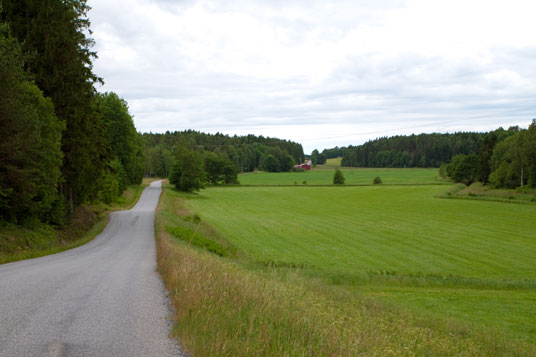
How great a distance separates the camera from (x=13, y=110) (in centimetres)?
1845

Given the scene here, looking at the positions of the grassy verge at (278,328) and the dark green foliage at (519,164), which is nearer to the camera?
the grassy verge at (278,328)

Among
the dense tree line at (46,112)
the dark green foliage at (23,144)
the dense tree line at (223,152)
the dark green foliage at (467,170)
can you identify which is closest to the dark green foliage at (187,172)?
the dense tree line at (223,152)

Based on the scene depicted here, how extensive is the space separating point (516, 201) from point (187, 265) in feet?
210

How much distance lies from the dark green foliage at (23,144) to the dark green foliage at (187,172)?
6055 cm

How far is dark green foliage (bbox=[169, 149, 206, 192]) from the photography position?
85375mm

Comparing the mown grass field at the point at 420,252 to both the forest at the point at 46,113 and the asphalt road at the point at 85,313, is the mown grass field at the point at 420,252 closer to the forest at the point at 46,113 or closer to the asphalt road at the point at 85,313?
the asphalt road at the point at 85,313

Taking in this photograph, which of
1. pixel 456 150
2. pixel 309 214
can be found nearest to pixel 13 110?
pixel 309 214

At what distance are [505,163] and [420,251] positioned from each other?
6299 centimetres

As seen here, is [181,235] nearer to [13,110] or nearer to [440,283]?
[13,110]

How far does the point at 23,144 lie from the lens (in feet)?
63.3

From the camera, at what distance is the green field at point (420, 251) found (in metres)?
14.1

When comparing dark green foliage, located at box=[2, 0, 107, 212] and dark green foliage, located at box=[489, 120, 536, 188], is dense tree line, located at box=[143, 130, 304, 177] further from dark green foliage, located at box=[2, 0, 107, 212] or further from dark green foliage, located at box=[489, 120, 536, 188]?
dark green foliage, located at box=[2, 0, 107, 212]

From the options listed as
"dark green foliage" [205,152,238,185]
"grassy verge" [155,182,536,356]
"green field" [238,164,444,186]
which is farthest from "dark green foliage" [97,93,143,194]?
"green field" [238,164,444,186]

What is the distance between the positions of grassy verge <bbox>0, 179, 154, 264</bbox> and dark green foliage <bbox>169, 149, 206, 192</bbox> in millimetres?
50540
